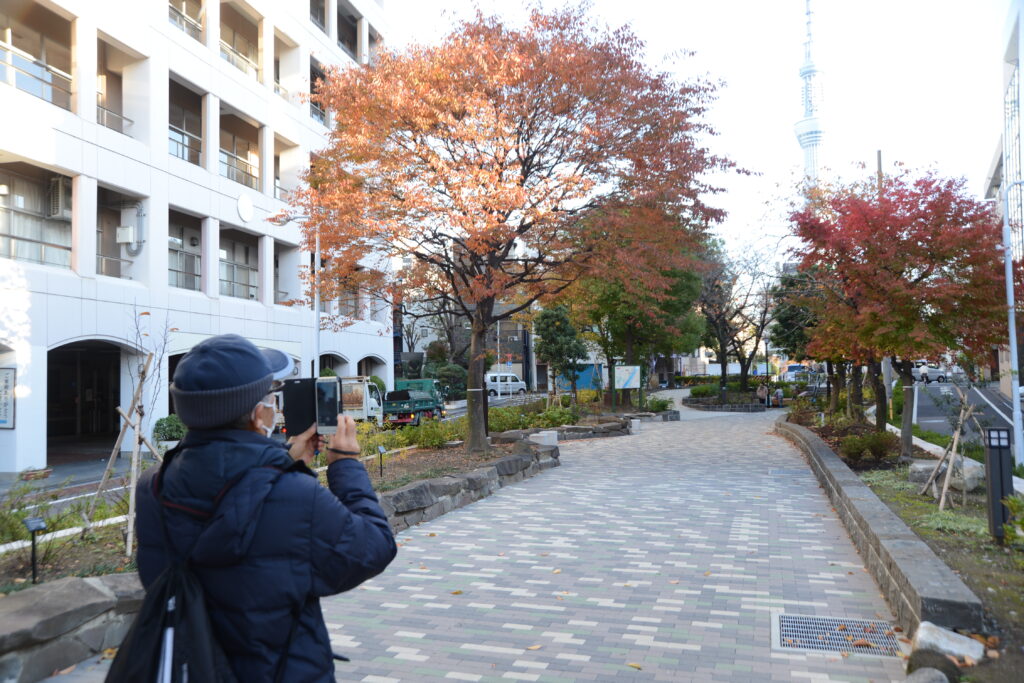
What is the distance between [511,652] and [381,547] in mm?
3067

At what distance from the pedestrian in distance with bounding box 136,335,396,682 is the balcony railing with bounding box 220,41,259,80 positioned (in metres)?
23.9

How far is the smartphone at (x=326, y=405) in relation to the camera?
243 cm

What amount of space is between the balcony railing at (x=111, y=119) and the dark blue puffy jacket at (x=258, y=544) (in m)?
19.9

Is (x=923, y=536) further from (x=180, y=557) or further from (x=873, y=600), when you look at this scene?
(x=180, y=557)

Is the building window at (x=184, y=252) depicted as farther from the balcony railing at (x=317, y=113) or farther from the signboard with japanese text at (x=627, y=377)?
the signboard with japanese text at (x=627, y=377)

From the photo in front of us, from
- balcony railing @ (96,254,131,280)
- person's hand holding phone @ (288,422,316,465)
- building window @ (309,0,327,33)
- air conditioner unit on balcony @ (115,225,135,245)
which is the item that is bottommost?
person's hand holding phone @ (288,422,316,465)

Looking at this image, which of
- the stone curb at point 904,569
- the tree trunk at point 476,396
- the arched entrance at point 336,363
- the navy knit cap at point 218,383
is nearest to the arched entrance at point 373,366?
the arched entrance at point 336,363

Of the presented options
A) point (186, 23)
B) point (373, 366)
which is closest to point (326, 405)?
point (186, 23)

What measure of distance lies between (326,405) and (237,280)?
2443cm

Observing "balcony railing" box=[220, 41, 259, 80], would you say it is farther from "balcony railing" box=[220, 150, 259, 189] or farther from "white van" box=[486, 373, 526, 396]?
"white van" box=[486, 373, 526, 396]

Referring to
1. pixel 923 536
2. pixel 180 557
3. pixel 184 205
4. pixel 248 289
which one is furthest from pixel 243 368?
pixel 248 289

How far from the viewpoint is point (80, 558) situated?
588 centimetres

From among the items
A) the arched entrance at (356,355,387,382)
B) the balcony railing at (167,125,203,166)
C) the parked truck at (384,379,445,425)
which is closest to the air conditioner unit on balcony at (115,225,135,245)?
the balcony railing at (167,125,203,166)

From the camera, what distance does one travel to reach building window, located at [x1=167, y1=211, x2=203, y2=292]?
72.5 feet
